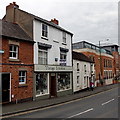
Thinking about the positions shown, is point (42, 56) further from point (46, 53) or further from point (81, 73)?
point (81, 73)

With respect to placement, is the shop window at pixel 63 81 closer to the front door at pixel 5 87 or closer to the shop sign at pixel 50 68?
the shop sign at pixel 50 68

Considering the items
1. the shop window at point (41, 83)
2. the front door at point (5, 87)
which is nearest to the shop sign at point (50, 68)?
the shop window at point (41, 83)

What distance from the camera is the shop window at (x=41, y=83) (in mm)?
17909

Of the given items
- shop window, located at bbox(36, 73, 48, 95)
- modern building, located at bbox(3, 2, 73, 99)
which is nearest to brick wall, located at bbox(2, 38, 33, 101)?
modern building, located at bbox(3, 2, 73, 99)

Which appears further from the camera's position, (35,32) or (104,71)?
(104,71)

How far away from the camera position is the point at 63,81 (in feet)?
73.8

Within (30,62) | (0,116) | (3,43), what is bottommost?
(0,116)

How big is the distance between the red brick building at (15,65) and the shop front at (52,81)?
4.14 ft

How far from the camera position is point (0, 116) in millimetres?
10516

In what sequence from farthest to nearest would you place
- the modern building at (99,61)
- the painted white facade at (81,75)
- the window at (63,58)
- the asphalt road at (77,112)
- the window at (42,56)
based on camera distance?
the modern building at (99,61)
the painted white facade at (81,75)
the window at (63,58)
the window at (42,56)
the asphalt road at (77,112)

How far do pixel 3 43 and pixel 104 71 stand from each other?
1388 inches

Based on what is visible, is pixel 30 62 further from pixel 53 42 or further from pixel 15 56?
pixel 53 42

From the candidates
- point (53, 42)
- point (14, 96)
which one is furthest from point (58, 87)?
point (14, 96)

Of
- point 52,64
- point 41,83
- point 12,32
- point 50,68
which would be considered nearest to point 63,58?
point 52,64
